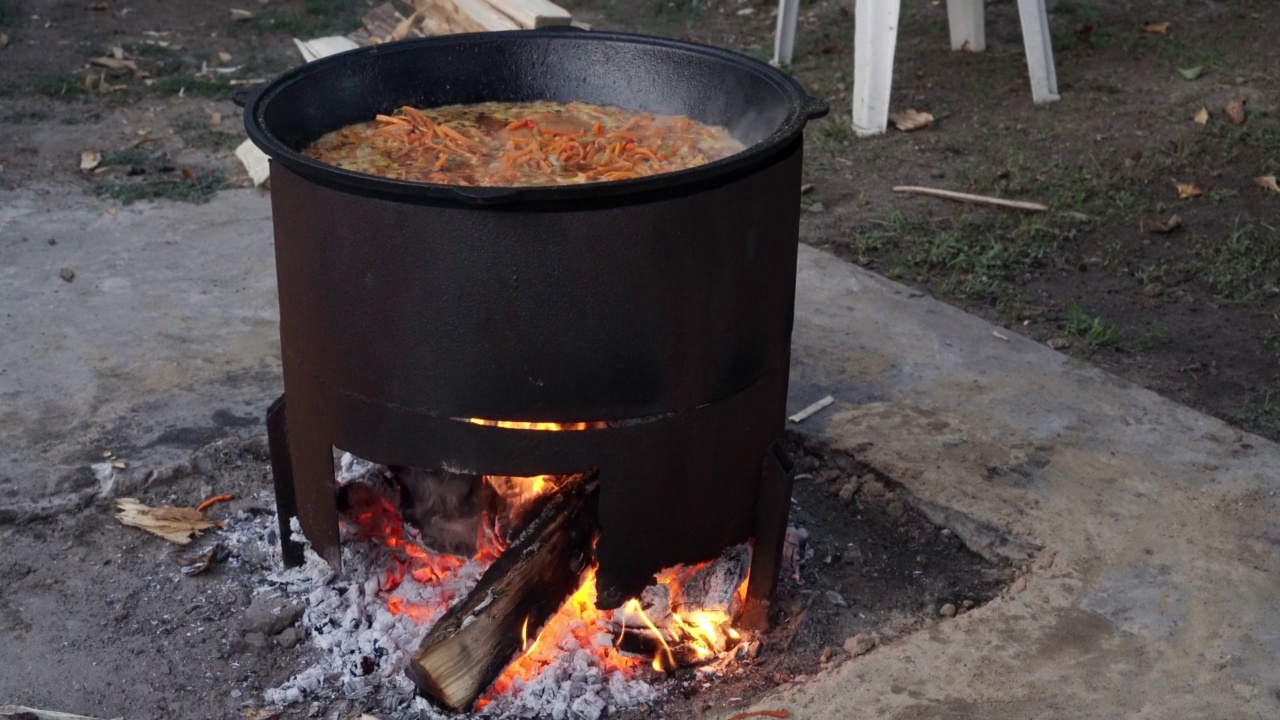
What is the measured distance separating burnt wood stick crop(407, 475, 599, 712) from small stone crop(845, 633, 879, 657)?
700 millimetres

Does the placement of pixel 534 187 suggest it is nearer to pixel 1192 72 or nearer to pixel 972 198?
pixel 972 198

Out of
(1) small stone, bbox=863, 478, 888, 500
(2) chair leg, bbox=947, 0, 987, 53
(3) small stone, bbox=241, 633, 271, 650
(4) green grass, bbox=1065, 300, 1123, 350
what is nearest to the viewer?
(3) small stone, bbox=241, 633, 271, 650

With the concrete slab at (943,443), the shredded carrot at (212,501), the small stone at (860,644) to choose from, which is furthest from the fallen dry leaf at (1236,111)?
the shredded carrot at (212,501)

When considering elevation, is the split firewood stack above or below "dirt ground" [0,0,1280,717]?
above

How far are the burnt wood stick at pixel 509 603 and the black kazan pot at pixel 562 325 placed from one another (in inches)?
5.1

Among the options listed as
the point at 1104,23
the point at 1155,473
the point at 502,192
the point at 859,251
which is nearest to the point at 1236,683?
the point at 1155,473

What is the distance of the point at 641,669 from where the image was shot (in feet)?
10.6

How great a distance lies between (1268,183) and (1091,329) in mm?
2007

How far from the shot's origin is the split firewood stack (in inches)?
274

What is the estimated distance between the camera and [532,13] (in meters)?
6.91

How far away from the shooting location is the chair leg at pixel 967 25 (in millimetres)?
8336

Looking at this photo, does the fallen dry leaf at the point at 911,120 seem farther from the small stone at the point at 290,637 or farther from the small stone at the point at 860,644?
the small stone at the point at 290,637

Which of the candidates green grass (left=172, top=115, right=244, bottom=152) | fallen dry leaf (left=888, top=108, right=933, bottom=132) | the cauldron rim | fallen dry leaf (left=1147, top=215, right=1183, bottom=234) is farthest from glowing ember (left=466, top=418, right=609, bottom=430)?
fallen dry leaf (left=888, top=108, right=933, bottom=132)

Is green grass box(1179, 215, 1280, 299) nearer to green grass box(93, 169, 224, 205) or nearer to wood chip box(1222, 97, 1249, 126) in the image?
wood chip box(1222, 97, 1249, 126)
